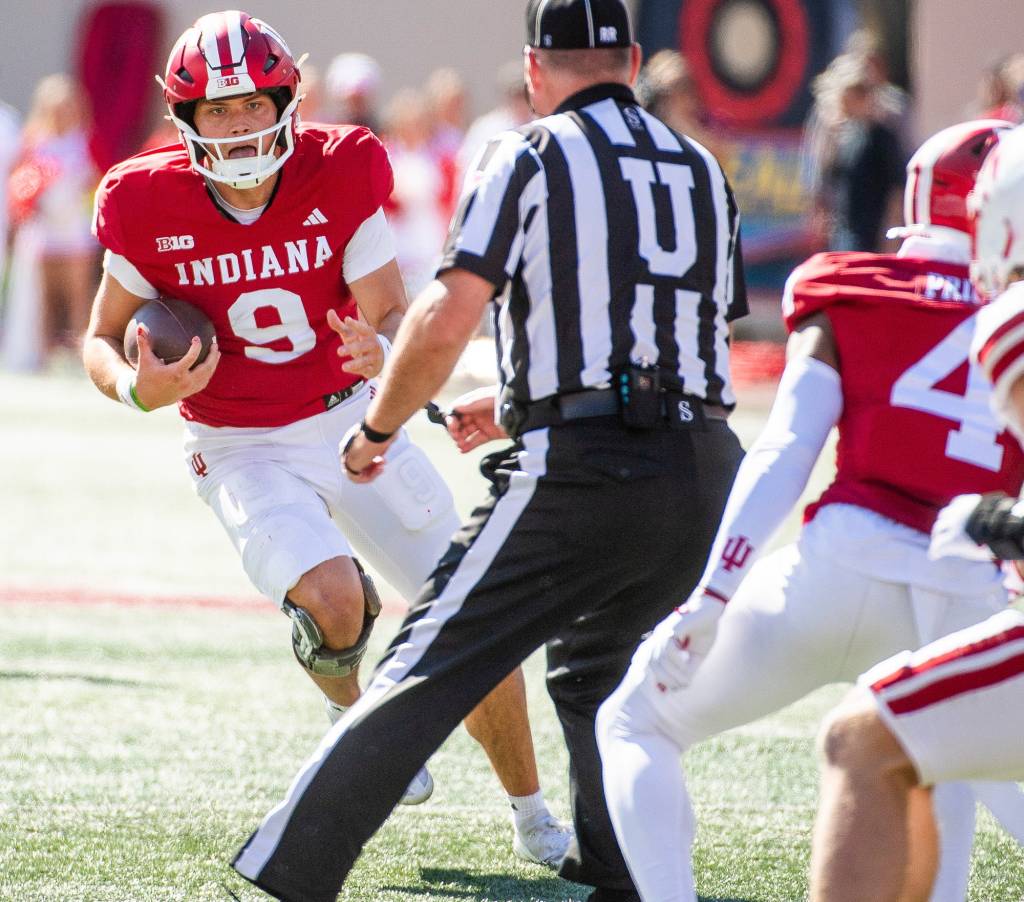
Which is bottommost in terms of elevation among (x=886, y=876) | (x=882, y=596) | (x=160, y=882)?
(x=160, y=882)

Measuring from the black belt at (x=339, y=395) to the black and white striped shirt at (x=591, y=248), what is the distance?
1189mm

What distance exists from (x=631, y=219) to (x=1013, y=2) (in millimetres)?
13597

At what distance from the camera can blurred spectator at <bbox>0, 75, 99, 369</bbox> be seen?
48.4 feet

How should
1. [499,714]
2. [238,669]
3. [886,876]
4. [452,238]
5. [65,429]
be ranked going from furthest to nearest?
[65,429]
[238,669]
[499,714]
[452,238]
[886,876]

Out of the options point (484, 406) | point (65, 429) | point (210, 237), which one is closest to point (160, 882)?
point (484, 406)

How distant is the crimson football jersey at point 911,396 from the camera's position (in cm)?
321

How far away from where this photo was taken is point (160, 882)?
4023 millimetres

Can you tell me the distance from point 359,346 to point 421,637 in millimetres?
938

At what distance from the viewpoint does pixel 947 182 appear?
11.1ft

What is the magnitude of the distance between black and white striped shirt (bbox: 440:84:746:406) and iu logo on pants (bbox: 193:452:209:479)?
1.38 meters

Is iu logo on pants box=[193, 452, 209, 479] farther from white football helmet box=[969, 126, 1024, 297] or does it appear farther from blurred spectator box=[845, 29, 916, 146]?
blurred spectator box=[845, 29, 916, 146]

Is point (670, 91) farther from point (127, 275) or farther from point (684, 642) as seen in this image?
point (684, 642)

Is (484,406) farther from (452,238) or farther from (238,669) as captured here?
(238,669)

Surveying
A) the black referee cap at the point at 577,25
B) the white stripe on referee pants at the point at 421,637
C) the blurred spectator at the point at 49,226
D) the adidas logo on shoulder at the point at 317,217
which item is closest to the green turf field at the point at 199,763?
the white stripe on referee pants at the point at 421,637
